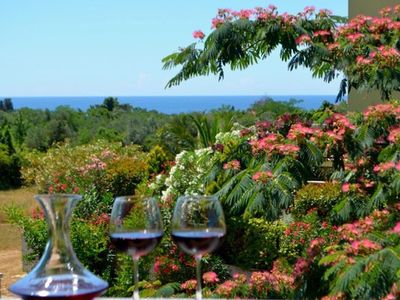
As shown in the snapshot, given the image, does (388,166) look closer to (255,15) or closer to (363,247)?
(363,247)

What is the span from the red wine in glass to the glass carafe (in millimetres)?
218

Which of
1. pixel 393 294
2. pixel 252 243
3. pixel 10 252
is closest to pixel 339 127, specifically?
pixel 393 294

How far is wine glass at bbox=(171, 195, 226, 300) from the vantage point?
2299mm

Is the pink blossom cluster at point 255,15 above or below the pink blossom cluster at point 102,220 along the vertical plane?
above

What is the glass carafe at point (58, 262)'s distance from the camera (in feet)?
6.74

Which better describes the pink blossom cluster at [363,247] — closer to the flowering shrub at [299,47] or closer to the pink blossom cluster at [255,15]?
the flowering shrub at [299,47]

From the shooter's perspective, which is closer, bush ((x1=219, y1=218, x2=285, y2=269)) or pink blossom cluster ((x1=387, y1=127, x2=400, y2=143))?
pink blossom cluster ((x1=387, y1=127, x2=400, y2=143))

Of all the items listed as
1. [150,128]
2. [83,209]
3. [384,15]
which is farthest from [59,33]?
[384,15]

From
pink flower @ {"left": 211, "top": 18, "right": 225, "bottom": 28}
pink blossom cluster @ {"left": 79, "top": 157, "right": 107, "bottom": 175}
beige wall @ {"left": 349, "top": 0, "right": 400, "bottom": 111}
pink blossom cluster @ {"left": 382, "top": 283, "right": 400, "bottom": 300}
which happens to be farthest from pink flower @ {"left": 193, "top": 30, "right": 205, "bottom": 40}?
pink blossom cluster @ {"left": 79, "top": 157, "right": 107, "bottom": 175}

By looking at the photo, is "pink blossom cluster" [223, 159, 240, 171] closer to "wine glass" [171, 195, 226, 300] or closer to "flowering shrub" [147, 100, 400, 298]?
"flowering shrub" [147, 100, 400, 298]

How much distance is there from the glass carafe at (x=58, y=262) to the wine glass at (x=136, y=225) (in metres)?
0.22

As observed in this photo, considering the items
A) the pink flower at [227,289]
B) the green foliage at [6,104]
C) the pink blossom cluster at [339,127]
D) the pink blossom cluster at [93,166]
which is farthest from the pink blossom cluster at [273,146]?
the green foliage at [6,104]

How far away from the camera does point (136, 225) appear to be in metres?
2.28

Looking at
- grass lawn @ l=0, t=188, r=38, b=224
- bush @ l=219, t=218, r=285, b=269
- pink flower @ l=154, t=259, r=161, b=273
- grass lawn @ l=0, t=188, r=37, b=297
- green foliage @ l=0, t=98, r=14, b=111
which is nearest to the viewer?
pink flower @ l=154, t=259, r=161, b=273
